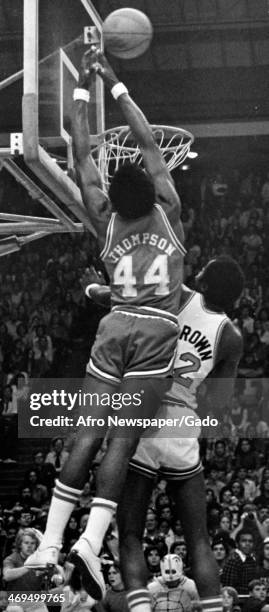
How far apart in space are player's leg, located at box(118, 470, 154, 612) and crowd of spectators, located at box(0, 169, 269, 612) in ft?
5.85

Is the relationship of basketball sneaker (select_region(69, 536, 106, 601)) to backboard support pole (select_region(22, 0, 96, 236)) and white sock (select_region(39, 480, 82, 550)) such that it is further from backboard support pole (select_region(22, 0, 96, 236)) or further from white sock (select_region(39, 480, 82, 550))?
backboard support pole (select_region(22, 0, 96, 236))

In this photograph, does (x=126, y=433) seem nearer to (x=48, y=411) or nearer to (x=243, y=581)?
(x=243, y=581)

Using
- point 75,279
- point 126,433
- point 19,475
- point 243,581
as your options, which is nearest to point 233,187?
point 75,279

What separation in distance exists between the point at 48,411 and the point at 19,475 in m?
1.44

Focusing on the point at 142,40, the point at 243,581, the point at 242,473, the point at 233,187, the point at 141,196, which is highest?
the point at 233,187

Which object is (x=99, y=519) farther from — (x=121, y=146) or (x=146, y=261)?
(x=121, y=146)

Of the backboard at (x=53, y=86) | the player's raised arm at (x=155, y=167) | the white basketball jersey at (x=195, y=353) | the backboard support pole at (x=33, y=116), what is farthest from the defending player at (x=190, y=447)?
the backboard at (x=53, y=86)

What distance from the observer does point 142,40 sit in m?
4.91

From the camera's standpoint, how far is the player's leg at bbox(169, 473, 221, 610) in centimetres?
406

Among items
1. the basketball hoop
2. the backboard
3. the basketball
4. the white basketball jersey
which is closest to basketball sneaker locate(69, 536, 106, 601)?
the white basketball jersey

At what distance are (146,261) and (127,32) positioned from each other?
1.25m

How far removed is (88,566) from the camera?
12.2ft

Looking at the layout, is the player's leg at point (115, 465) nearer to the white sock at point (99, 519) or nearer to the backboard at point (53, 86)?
the white sock at point (99, 519)

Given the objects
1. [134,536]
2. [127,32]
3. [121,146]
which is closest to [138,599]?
[134,536]
